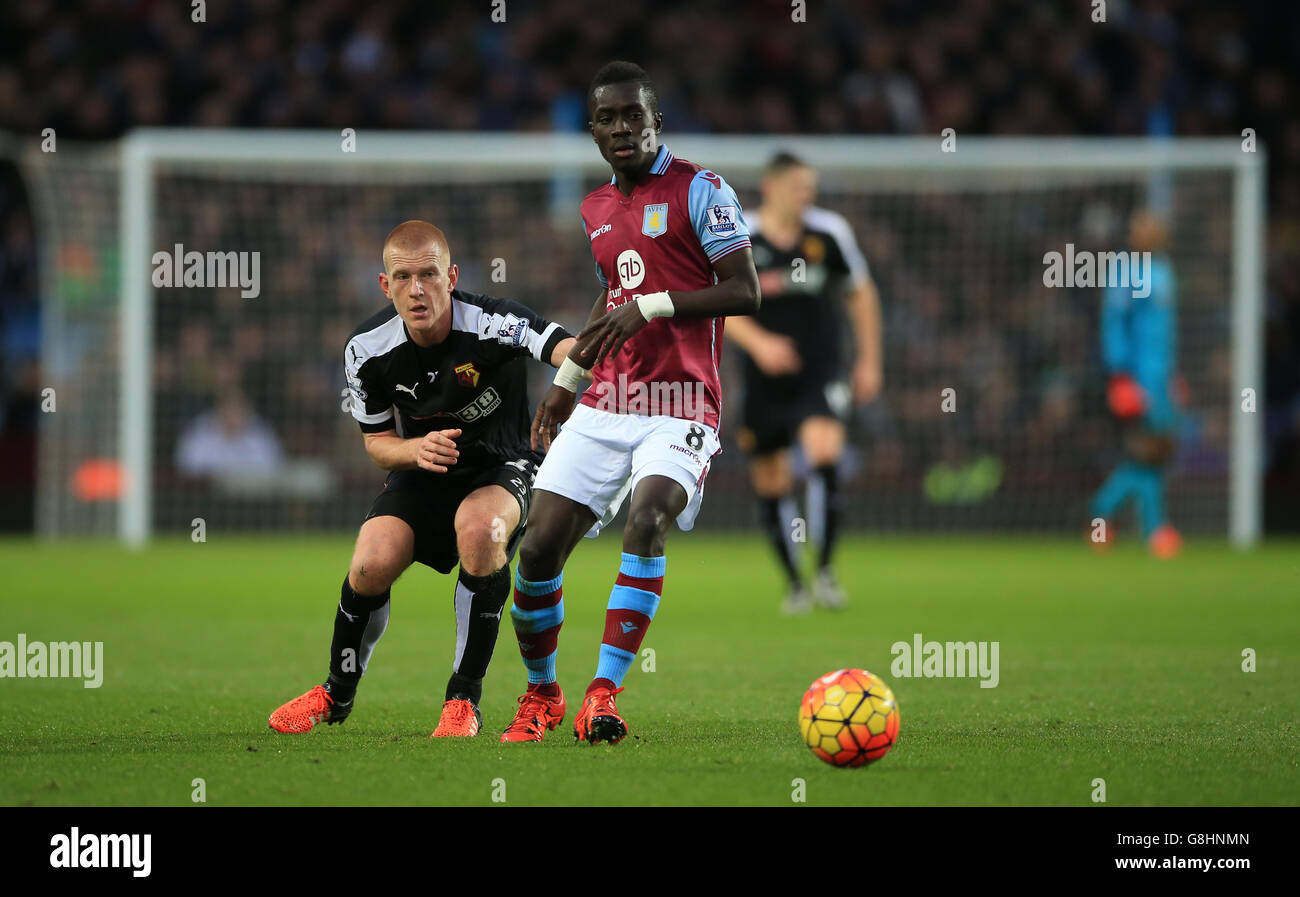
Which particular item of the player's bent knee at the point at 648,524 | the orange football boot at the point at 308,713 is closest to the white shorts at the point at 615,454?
the player's bent knee at the point at 648,524

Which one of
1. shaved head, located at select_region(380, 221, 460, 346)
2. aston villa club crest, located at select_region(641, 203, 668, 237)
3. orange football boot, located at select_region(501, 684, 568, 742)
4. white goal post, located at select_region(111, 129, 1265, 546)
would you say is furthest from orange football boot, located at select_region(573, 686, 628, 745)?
white goal post, located at select_region(111, 129, 1265, 546)

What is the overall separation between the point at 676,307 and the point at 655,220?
0.39m

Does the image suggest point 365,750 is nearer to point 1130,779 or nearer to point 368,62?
point 1130,779

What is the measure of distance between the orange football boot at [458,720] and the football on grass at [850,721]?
111 cm

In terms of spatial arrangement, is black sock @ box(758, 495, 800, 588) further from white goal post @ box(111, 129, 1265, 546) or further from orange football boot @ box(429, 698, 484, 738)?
white goal post @ box(111, 129, 1265, 546)

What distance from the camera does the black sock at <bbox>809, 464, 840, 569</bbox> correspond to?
9.68 meters

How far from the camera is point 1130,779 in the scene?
4.32 meters

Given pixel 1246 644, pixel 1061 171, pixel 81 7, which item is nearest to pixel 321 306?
pixel 81 7

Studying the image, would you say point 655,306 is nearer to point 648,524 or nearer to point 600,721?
point 648,524

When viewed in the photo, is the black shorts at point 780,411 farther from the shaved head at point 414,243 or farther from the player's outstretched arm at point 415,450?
the shaved head at point 414,243

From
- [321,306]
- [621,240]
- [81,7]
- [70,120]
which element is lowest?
[621,240]

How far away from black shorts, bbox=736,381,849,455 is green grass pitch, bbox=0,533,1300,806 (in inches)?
40.3

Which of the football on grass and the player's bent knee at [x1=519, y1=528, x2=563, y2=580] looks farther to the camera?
the player's bent knee at [x1=519, y1=528, x2=563, y2=580]

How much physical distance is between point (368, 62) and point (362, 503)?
6069mm
